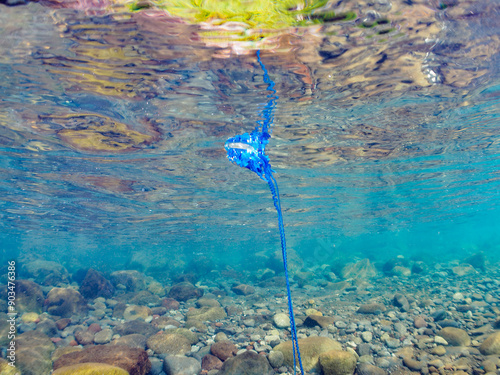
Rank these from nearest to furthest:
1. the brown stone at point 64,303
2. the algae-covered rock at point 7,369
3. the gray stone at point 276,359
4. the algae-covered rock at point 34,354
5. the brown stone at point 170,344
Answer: the algae-covered rock at point 7,369
the algae-covered rock at point 34,354
the gray stone at point 276,359
the brown stone at point 170,344
the brown stone at point 64,303

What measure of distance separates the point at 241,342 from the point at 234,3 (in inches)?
393

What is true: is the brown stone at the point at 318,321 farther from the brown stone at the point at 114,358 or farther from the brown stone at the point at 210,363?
the brown stone at the point at 114,358

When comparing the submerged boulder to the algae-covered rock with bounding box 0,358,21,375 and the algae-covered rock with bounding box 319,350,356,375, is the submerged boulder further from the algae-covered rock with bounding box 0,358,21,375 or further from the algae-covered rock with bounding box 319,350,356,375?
Result: the algae-covered rock with bounding box 319,350,356,375

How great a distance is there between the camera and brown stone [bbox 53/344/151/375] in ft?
21.4

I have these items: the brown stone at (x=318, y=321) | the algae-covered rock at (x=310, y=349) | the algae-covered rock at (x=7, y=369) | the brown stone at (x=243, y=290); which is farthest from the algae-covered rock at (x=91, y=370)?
the brown stone at (x=243, y=290)

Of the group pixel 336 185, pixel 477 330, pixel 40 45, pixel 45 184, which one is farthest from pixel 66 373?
pixel 336 185

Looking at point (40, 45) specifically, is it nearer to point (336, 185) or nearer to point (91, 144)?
point (91, 144)

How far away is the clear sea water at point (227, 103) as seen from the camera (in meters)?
6.69

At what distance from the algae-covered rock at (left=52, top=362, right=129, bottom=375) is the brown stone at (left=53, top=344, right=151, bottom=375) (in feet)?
1.08

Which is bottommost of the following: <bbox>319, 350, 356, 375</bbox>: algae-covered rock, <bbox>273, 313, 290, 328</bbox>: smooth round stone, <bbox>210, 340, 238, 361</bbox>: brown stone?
<bbox>273, 313, 290, 328</bbox>: smooth round stone

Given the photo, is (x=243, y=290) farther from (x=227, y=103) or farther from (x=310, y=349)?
(x=227, y=103)

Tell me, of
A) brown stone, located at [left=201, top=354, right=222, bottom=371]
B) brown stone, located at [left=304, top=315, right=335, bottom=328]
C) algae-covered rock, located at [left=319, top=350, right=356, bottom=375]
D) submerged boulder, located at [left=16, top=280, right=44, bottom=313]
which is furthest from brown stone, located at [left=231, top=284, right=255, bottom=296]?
algae-covered rock, located at [left=319, top=350, right=356, bottom=375]

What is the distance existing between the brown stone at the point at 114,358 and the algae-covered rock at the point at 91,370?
328 millimetres

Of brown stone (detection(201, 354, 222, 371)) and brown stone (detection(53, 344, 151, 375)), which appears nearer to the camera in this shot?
brown stone (detection(53, 344, 151, 375))
